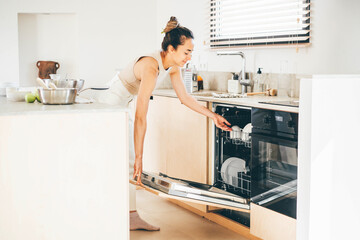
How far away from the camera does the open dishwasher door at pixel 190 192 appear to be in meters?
2.80

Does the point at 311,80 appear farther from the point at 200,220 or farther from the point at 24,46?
the point at 24,46

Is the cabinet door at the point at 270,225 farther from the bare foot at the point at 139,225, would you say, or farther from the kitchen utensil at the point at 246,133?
the bare foot at the point at 139,225

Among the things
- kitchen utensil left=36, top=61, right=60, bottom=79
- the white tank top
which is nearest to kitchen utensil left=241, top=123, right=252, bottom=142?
the white tank top

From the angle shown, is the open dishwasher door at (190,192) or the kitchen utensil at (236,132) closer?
the open dishwasher door at (190,192)

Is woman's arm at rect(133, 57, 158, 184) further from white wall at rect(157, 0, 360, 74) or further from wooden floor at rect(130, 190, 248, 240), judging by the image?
white wall at rect(157, 0, 360, 74)

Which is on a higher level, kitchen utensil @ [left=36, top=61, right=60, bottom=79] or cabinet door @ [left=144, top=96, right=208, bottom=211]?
kitchen utensil @ [left=36, top=61, right=60, bottom=79]

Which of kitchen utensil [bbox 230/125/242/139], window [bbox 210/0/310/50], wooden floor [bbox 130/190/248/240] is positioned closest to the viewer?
kitchen utensil [bbox 230/125/242/139]

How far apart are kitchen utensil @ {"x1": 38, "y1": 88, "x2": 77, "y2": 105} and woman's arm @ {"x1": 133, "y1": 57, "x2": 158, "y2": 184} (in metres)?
0.46

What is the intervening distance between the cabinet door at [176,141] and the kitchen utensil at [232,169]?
188 mm

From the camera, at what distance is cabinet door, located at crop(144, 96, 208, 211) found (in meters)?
3.60

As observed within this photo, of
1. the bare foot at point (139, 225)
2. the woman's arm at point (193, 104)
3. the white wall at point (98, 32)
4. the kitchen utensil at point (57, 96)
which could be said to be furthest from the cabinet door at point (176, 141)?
the white wall at point (98, 32)

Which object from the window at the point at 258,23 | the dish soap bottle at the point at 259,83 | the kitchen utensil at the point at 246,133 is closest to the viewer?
the kitchen utensil at the point at 246,133

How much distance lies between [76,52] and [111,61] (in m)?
0.47

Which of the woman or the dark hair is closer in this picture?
the woman
